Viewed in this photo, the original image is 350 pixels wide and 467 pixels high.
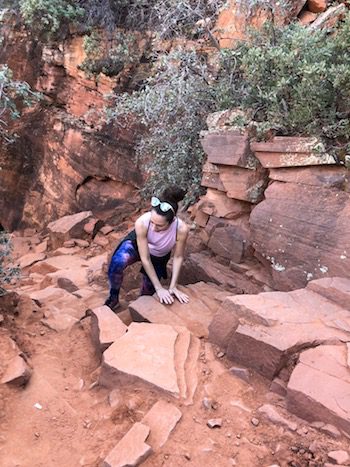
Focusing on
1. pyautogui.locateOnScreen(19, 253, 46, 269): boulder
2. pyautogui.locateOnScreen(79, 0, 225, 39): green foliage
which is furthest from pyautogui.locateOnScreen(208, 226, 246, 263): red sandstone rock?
pyautogui.locateOnScreen(19, 253, 46, 269): boulder

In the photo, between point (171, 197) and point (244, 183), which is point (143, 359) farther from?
point (244, 183)

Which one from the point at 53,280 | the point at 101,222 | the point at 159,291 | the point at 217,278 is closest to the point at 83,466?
the point at 159,291

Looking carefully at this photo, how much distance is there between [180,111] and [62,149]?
4072 millimetres

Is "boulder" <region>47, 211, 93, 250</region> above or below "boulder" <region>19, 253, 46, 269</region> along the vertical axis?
above

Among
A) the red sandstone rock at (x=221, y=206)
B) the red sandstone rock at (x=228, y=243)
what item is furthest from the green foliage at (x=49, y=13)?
the red sandstone rock at (x=228, y=243)

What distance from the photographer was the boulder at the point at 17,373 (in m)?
2.94

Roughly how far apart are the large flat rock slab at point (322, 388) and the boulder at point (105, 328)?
140 centimetres

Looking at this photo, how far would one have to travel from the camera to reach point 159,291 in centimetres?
383

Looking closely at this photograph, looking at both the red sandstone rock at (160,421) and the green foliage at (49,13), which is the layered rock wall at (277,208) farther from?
the green foliage at (49,13)

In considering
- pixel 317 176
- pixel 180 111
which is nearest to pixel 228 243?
pixel 317 176

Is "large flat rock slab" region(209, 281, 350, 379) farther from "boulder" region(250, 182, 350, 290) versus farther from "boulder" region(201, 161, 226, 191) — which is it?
"boulder" region(201, 161, 226, 191)

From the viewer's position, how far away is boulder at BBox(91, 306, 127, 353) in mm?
3318

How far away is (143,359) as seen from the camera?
293cm

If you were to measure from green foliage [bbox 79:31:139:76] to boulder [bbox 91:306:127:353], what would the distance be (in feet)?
21.5
